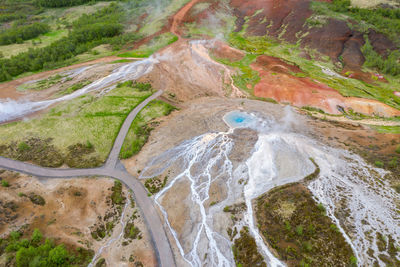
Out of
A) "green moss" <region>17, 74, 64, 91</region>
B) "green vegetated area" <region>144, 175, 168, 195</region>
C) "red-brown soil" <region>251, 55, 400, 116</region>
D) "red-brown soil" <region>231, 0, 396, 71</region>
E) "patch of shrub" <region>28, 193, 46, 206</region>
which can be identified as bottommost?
"patch of shrub" <region>28, 193, 46, 206</region>

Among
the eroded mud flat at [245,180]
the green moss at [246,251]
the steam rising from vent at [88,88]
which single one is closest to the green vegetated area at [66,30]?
the steam rising from vent at [88,88]

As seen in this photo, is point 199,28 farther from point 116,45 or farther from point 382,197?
point 382,197

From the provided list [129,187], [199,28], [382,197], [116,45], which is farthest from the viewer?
[199,28]

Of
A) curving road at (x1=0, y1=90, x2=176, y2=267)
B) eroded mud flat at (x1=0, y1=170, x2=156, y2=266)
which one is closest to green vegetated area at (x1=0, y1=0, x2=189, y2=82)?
curving road at (x1=0, y1=90, x2=176, y2=267)

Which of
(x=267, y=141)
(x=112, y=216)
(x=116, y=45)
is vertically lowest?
(x=112, y=216)

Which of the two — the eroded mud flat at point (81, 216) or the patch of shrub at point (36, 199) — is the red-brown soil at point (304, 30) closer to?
the eroded mud flat at point (81, 216)

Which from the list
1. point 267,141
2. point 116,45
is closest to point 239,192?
point 267,141

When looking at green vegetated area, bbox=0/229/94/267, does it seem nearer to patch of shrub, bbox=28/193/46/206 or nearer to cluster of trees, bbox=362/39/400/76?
patch of shrub, bbox=28/193/46/206
